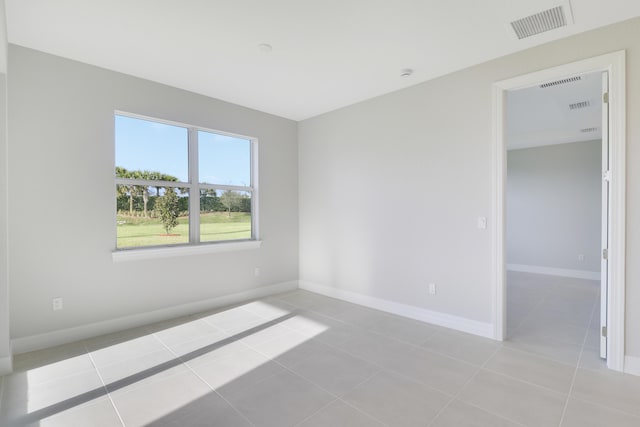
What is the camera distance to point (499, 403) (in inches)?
77.7

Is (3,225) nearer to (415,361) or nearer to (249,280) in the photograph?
(249,280)

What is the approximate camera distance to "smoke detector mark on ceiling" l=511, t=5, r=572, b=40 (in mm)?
2200

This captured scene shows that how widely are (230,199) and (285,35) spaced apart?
7.63ft

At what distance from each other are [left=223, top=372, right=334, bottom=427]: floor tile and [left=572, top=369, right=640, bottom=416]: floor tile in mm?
1771

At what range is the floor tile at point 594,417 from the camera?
177 centimetres

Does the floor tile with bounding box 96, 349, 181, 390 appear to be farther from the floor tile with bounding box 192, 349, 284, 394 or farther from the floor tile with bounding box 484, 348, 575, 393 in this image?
the floor tile with bounding box 484, 348, 575, 393

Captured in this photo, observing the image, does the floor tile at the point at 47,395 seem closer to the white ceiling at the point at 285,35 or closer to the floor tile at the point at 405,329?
the floor tile at the point at 405,329

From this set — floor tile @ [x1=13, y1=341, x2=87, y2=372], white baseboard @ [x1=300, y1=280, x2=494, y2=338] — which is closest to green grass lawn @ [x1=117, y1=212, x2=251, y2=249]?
floor tile @ [x1=13, y1=341, x2=87, y2=372]

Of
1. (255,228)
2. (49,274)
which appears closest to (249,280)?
(255,228)

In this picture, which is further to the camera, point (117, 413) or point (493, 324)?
point (493, 324)

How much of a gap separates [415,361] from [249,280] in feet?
8.33

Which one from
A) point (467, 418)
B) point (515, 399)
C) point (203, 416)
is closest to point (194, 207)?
point (203, 416)

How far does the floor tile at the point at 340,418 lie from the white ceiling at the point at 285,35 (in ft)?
9.04

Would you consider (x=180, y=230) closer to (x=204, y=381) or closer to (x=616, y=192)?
(x=204, y=381)
